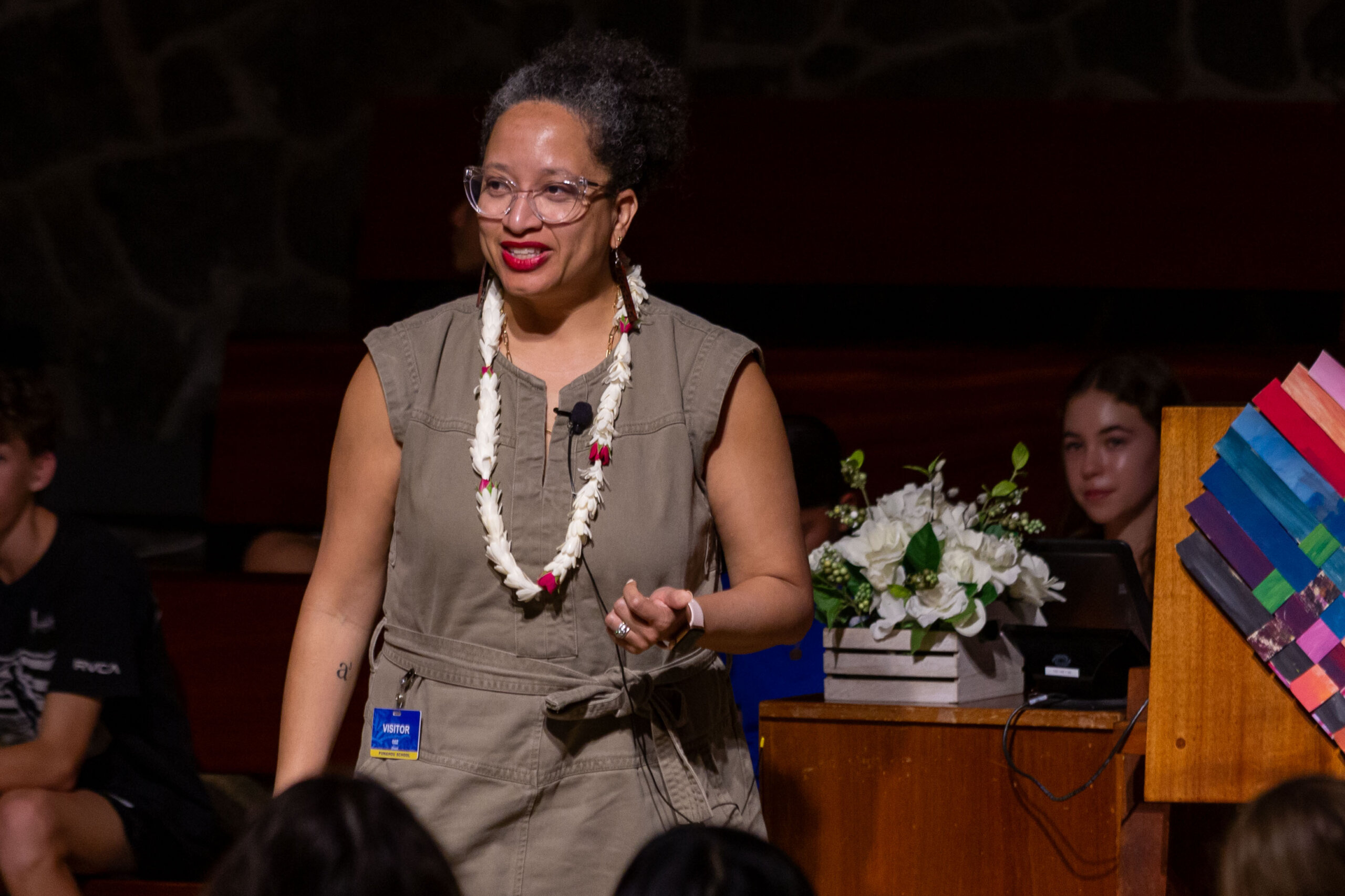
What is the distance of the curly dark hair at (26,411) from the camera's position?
3.15 metres

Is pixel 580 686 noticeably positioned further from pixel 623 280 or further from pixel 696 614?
pixel 623 280

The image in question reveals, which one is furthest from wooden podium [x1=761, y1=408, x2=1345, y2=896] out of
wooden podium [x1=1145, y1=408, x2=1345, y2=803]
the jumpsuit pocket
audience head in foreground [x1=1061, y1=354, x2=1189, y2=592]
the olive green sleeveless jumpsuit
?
audience head in foreground [x1=1061, y1=354, x2=1189, y2=592]

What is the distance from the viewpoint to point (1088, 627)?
2.50 m

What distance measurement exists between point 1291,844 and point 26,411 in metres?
2.67

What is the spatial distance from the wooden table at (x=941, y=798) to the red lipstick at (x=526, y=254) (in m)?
0.91

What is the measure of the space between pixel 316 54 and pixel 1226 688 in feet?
13.1

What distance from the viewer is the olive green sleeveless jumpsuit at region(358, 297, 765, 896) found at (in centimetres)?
169

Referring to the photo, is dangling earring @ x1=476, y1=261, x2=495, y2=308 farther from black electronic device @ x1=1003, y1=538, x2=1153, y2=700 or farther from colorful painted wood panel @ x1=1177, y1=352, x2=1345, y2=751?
black electronic device @ x1=1003, y1=538, x2=1153, y2=700

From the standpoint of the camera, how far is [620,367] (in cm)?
181

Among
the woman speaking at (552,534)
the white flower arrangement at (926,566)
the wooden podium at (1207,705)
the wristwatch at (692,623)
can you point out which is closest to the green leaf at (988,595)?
the white flower arrangement at (926,566)

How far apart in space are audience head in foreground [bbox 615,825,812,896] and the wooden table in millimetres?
1192

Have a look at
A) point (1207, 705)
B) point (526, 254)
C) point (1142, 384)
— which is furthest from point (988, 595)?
point (1142, 384)

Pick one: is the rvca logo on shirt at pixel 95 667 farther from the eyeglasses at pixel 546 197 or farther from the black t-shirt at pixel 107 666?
the eyeglasses at pixel 546 197

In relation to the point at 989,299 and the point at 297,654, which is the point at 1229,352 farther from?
the point at 297,654
